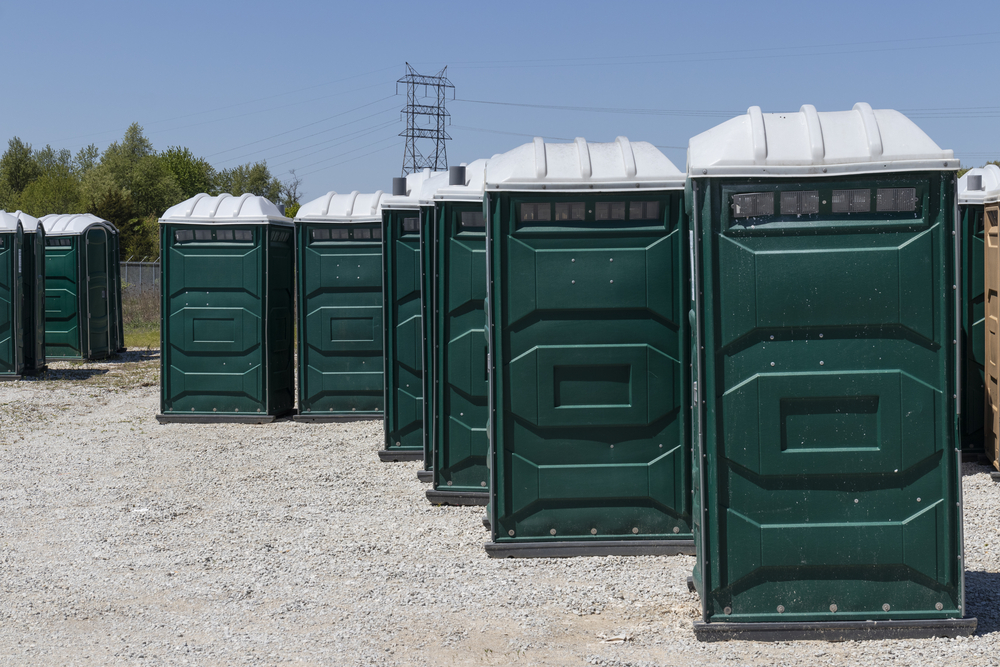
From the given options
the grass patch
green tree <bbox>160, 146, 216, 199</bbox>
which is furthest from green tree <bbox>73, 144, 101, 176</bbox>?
the grass patch

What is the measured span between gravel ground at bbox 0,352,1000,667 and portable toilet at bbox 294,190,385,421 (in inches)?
78.8

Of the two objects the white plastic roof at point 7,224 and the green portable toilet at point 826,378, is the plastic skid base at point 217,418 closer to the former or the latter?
the white plastic roof at point 7,224

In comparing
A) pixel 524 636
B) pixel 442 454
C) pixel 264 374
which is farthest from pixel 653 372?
pixel 264 374

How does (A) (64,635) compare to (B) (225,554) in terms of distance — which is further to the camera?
(B) (225,554)

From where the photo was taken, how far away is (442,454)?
20.1ft

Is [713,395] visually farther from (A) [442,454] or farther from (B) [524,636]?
(A) [442,454]

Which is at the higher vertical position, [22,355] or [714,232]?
[714,232]

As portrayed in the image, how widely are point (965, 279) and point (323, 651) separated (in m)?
5.64

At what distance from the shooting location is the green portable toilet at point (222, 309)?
939 centimetres

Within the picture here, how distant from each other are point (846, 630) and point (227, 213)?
7232 millimetres

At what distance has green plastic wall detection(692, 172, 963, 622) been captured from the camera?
3.55 m

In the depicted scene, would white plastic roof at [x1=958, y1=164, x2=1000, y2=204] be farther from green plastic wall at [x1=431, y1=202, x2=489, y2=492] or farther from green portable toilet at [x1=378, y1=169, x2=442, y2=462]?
green portable toilet at [x1=378, y1=169, x2=442, y2=462]

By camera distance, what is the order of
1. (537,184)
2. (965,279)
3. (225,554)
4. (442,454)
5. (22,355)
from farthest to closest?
(22,355) → (965,279) → (442,454) → (225,554) → (537,184)

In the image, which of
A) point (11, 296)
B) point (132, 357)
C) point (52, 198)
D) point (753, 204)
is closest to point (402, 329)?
point (753, 204)
